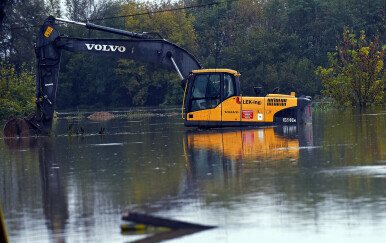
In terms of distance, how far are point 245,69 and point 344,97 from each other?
140 ft

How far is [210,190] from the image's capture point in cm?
1196

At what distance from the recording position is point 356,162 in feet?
50.0

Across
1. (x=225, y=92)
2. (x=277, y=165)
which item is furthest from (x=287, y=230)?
(x=225, y=92)

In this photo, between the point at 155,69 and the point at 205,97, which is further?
the point at 155,69

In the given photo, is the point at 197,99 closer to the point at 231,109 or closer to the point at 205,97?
the point at 205,97

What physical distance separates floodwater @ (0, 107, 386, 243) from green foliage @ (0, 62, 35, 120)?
94.9ft

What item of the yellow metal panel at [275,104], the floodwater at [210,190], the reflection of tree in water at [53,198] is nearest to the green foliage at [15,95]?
the yellow metal panel at [275,104]

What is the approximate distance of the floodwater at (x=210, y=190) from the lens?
28.5 ft

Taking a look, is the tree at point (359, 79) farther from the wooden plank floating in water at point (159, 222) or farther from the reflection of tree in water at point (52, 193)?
the wooden plank floating in water at point (159, 222)

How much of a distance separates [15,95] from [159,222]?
46.5 m

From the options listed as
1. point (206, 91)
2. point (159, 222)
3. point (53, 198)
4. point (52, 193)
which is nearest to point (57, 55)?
point (206, 91)

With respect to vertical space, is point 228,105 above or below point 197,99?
below

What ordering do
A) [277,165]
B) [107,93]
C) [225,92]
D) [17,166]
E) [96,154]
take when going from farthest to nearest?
[107,93] < [225,92] < [96,154] < [17,166] < [277,165]

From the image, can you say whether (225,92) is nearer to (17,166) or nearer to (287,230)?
(17,166)
